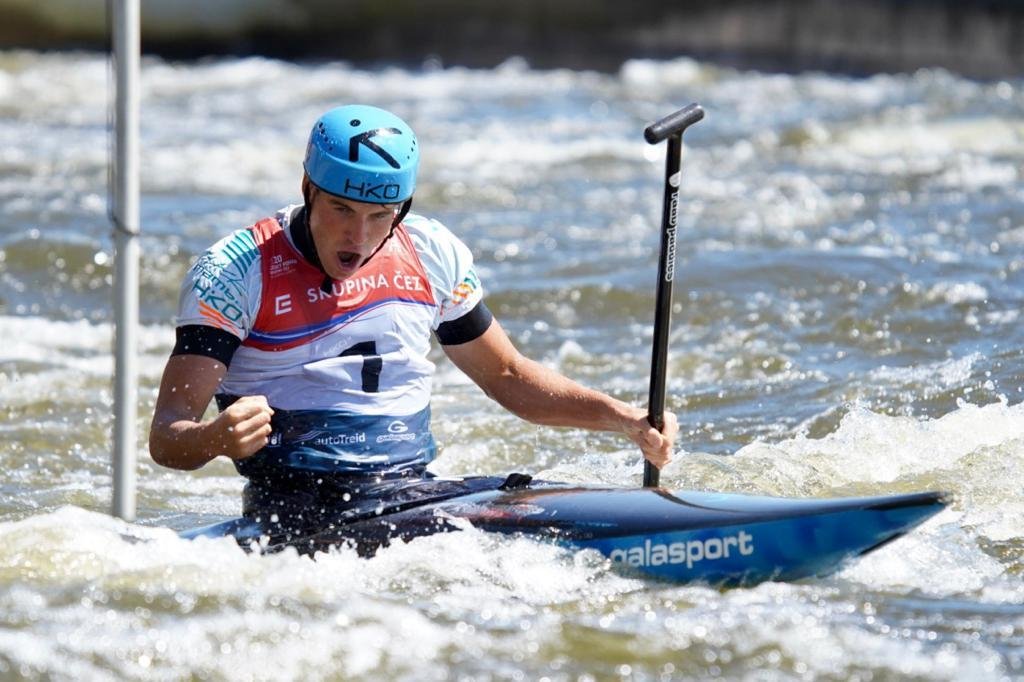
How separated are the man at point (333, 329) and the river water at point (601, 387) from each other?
31cm

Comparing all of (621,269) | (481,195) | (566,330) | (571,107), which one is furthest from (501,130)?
(566,330)

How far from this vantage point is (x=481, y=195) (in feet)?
42.3

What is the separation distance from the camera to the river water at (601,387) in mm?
3625

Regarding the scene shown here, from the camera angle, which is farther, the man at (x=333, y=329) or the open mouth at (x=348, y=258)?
the open mouth at (x=348, y=258)

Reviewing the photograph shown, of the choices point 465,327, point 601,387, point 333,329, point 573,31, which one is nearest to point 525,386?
point 465,327

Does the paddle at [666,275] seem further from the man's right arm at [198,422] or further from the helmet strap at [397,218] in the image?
the man's right arm at [198,422]

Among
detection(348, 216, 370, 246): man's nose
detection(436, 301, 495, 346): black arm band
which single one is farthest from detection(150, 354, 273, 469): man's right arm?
detection(436, 301, 495, 346): black arm band

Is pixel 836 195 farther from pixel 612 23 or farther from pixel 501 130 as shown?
pixel 612 23

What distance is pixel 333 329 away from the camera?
417cm

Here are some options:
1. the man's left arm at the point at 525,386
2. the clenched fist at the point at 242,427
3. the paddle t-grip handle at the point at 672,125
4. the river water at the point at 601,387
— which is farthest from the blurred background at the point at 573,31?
the clenched fist at the point at 242,427

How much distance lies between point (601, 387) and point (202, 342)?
367 centimetres

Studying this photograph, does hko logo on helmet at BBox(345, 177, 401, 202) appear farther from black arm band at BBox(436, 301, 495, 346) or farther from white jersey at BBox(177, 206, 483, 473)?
black arm band at BBox(436, 301, 495, 346)

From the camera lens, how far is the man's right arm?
364 cm

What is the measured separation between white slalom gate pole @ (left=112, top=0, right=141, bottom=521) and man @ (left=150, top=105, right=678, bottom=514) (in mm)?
191
